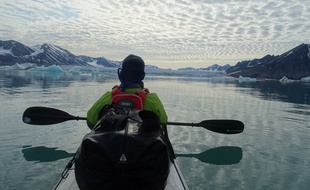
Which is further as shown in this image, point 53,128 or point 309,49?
point 309,49

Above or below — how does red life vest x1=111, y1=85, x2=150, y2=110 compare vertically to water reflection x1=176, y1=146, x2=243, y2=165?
above

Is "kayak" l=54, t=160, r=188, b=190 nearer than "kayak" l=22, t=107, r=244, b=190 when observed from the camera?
No

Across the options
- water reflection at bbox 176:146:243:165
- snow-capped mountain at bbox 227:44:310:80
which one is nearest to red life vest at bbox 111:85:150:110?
water reflection at bbox 176:146:243:165

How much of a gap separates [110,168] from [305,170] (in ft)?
15.6

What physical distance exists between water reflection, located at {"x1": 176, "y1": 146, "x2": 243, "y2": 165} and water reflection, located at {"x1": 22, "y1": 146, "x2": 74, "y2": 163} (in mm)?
2503

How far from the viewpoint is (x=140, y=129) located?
211cm

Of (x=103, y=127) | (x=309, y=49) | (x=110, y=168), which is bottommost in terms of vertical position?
(x=110, y=168)

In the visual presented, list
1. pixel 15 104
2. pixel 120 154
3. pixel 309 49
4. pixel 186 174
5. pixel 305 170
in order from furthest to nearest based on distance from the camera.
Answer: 1. pixel 309 49
2. pixel 15 104
3. pixel 305 170
4. pixel 186 174
5. pixel 120 154

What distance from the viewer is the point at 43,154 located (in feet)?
17.6

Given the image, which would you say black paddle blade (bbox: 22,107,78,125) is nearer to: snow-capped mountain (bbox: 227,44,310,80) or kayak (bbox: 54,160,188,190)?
kayak (bbox: 54,160,188,190)

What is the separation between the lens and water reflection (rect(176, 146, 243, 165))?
5481 mm

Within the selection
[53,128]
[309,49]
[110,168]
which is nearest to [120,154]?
[110,168]

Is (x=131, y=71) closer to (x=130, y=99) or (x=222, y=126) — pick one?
(x=130, y=99)

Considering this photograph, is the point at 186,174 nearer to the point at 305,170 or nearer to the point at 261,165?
the point at 261,165
